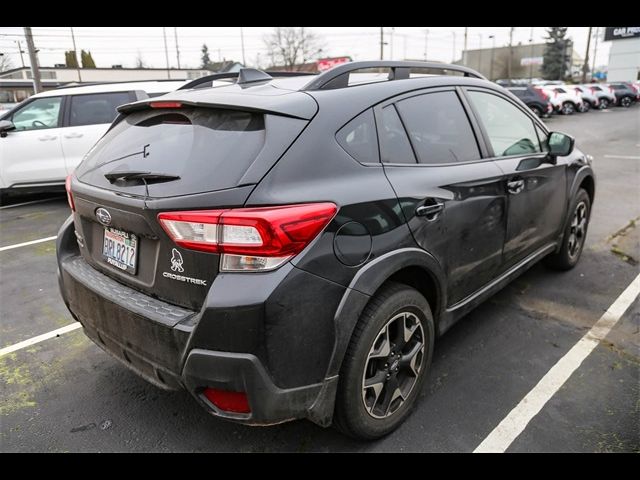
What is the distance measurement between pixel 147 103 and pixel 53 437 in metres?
1.79

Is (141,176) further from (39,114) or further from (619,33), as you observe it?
(619,33)

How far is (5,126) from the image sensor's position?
741 centimetres

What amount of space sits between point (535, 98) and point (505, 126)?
23.8 m

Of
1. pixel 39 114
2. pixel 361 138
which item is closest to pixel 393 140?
pixel 361 138

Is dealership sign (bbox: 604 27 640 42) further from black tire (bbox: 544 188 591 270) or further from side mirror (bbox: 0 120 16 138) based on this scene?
side mirror (bbox: 0 120 16 138)

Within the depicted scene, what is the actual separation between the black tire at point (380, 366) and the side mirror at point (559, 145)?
2079 millimetres

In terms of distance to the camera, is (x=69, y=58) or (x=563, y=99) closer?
(x=563, y=99)

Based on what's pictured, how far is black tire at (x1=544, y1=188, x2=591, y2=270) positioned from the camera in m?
4.22

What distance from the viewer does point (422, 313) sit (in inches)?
98.3

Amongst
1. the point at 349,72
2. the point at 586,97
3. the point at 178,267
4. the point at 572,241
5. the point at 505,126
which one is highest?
the point at 349,72

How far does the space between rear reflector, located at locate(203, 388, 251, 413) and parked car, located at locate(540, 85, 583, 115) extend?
27750mm

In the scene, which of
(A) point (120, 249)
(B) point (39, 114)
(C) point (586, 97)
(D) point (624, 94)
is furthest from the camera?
(D) point (624, 94)

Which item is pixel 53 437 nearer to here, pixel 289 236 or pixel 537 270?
pixel 289 236
